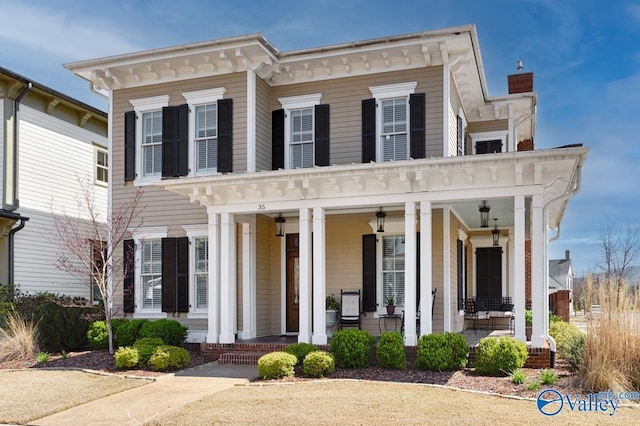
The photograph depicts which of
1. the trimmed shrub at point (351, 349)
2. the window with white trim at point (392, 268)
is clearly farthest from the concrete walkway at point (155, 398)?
the window with white trim at point (392, 268)

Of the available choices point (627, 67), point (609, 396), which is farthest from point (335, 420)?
point (627, 67)

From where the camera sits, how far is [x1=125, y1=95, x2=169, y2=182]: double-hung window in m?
14.9

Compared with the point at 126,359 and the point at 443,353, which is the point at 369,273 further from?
the point at 126,359

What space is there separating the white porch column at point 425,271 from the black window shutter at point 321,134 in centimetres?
342

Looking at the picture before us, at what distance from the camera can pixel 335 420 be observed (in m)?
7.37

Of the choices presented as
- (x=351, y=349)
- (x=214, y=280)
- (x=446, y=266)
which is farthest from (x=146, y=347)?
(x=446, y=266)

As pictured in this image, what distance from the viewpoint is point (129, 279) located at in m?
14.8

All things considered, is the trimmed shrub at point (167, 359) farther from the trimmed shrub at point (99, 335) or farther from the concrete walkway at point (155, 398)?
the trimmed shrub at point (99, 335)

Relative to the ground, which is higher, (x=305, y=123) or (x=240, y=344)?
(x=305, y=123)

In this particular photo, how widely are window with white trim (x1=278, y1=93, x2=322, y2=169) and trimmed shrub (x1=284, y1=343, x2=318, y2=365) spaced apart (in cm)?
473

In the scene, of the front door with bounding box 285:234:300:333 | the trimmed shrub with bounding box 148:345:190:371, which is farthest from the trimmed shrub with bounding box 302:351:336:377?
the front door with bounding box 285:234:300:333

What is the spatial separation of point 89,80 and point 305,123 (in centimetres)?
555

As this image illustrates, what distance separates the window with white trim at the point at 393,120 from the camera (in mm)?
13664

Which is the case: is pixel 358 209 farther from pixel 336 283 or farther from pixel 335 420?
pixel 335 420
